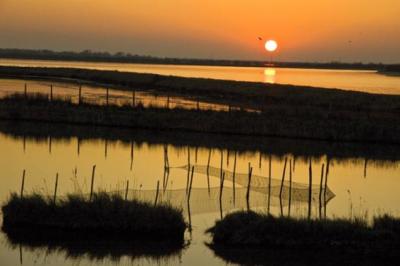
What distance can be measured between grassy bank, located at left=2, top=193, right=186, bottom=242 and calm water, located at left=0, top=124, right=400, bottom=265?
651 millimetres

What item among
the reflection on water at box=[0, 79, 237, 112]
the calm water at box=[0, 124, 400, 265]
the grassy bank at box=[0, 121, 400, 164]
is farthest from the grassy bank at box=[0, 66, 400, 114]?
the calm water at box=[0, 124, 400, 265]

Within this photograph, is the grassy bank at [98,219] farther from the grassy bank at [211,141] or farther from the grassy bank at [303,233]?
the grassy bank at [211,141]

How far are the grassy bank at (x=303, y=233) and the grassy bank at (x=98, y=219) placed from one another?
1.26 meters

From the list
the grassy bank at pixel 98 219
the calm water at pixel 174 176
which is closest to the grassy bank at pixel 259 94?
the calm water at pixel 174 176

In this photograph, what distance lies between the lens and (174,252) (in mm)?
15422

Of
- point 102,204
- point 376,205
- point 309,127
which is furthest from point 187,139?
point 102,204

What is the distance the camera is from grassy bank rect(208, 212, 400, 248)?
15.5 m

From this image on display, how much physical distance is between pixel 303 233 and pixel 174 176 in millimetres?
8600

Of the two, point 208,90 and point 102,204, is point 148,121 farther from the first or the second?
point 208,90

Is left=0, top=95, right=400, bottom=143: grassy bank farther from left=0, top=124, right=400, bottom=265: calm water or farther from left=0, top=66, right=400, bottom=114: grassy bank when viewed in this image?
left=0, top=66, right=400, bottom=114: grassy bank

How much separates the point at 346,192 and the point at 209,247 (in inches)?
322

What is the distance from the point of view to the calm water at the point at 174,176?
15453 mm

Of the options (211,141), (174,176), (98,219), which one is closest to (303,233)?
(98,219)

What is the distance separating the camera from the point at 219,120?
37000mm
